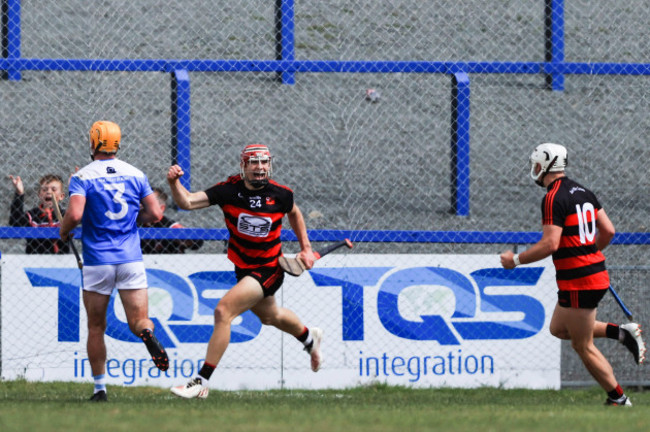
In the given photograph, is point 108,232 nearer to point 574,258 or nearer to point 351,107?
point 574,258

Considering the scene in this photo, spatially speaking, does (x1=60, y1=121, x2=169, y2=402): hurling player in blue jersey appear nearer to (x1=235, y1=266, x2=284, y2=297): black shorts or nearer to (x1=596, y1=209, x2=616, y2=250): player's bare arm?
(x1=235, y1=266, x2=284, y2=297): black shorts

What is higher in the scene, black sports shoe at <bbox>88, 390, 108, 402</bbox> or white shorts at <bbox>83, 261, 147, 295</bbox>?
white shorts at <bbox>83, 261, 147, 295</bbox>

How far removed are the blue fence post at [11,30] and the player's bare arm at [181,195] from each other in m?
4.27

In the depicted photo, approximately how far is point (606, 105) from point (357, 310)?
795 centimetres

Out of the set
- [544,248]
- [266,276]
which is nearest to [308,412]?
[266,276]

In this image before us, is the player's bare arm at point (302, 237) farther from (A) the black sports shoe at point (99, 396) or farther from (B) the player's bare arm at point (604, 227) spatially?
(B) the player's bare arm at point (604, 227)

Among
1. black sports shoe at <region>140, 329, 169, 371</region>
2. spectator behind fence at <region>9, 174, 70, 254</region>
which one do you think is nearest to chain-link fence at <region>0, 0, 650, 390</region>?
spectator behind fence at <region>9, 174, 70, 254</region>

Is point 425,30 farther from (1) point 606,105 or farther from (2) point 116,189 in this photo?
(2) point 116,189

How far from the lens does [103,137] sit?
7785 millimetres

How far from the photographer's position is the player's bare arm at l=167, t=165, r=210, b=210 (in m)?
7.83

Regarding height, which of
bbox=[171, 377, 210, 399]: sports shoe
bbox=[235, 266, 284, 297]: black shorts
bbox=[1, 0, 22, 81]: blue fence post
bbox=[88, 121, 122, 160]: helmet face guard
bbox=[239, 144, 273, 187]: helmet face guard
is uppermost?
bbox=[1, 0, 22, 81]: blue fence post

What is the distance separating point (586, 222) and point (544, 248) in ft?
1.47

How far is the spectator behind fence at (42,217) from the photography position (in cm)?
1015

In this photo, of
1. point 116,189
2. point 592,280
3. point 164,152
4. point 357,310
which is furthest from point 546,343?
point 164,152
